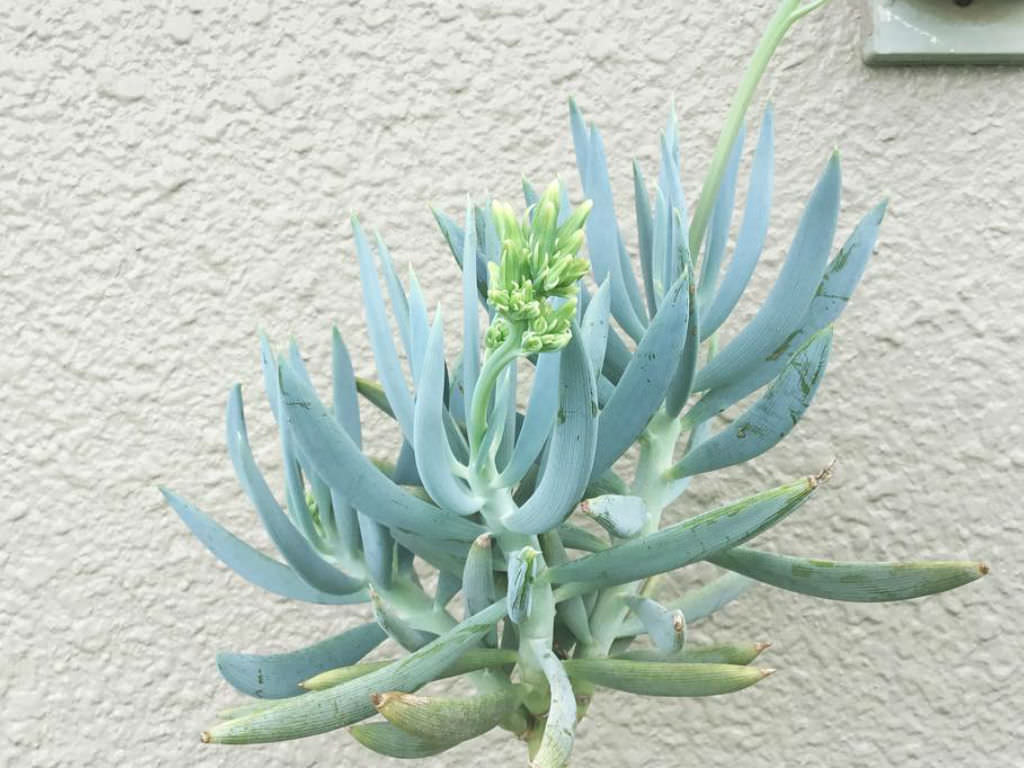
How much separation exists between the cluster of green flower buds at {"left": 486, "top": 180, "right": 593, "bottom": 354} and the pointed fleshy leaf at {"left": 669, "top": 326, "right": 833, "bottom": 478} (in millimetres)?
94

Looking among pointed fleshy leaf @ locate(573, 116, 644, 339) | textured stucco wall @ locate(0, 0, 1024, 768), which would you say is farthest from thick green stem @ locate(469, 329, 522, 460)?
textured stucco wall @ locate(0, 0, 1024, 768)

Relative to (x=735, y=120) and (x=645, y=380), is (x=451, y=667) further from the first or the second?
(x=735, y=120)

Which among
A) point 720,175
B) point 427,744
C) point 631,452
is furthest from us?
point 631,452

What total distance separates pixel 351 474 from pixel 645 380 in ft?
0.33

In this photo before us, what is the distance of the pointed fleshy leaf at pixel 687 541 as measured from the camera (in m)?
0.35

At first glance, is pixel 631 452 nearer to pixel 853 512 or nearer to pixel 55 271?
pixel 853 512

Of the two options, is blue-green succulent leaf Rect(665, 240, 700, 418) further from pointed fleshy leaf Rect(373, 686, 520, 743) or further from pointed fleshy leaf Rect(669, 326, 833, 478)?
pointed fleshy leaf Rect(373, 686, 520, 743)

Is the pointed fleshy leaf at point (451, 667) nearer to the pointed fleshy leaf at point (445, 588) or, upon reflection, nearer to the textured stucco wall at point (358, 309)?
the pointed fleshy leaf at point (445, 588)

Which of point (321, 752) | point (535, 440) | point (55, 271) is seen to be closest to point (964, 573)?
point (535, 440)

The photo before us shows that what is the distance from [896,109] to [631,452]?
9.5 inches

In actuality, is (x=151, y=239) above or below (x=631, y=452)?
above

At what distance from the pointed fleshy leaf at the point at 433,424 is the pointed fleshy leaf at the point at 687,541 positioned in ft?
0.21

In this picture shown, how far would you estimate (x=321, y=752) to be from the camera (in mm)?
612

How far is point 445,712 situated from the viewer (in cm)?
35
